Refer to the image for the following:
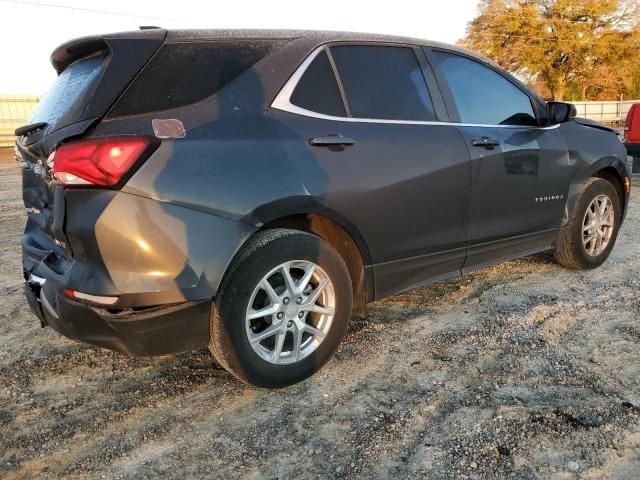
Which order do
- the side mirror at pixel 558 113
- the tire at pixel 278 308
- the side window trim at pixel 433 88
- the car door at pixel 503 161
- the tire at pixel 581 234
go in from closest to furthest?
the tire at pixel 278 308, the side window trim at pixel 433 88, the car door at pixel 503 161, the side mirror at pixel 558 113, the tire at pixel 581 234

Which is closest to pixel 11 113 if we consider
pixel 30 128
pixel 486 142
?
pixel 30 128

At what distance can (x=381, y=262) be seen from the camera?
123 inches

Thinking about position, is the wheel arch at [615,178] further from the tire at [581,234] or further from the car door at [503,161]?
the car door at [503,161]

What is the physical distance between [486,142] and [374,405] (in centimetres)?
187

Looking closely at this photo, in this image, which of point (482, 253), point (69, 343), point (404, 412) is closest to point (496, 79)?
point (482, 253)

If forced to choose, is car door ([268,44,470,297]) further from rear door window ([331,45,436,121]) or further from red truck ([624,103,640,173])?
red truck ([624,103,640,173])

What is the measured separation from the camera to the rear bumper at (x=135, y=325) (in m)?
2.35

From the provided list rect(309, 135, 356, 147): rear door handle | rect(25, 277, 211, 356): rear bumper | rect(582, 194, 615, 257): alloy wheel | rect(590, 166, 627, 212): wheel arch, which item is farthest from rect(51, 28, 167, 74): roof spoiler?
rect(590, 166, 627, 212): wheel arch

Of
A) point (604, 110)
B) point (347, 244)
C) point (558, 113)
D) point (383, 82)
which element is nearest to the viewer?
point (347, 244)

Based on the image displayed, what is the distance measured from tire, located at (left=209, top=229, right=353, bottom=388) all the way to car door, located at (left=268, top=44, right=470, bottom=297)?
0.28m

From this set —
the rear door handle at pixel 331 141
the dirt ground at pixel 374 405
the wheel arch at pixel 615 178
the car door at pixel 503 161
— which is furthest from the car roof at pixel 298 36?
the wheel arch at pixel 615 178

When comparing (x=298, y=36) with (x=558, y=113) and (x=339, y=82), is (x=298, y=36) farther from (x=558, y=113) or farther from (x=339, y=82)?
(x=558, y=113)

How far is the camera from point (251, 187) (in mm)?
2506

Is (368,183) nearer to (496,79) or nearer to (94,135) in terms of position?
(94,135)
